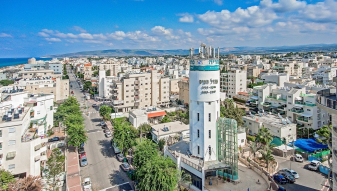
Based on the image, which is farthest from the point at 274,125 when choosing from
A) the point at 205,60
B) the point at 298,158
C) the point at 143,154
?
the point at 143,154

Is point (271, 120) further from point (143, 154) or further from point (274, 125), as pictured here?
point (143, 154)

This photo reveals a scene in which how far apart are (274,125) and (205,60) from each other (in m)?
19.8

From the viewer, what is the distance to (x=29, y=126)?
1231 inches

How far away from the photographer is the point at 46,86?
62.9 m

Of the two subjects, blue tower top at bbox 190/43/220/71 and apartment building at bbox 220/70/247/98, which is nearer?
blue tower top at bbox 190/43/220/71

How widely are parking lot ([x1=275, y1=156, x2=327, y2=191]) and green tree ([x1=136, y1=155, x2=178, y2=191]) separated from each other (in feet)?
40.1

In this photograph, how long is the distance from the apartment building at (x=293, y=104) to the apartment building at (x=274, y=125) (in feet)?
18.1

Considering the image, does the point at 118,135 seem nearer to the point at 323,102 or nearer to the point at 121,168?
the point at 121,168

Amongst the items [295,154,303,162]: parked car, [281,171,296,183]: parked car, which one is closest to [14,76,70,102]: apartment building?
[281,171,296,183]: parked car

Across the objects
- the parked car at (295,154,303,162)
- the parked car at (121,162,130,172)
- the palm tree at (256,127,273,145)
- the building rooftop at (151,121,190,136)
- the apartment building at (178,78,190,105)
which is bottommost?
the parked car at (121,162,130,172)

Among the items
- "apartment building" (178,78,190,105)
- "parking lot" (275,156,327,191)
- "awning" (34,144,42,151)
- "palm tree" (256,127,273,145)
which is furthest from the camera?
"apartment building" (178,78,190,105)

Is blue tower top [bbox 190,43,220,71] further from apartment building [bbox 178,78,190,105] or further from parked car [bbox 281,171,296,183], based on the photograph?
apartment building [bbox 178,78,190,105]

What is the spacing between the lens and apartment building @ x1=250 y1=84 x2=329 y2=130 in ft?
136

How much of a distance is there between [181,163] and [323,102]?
1491 centimetres
